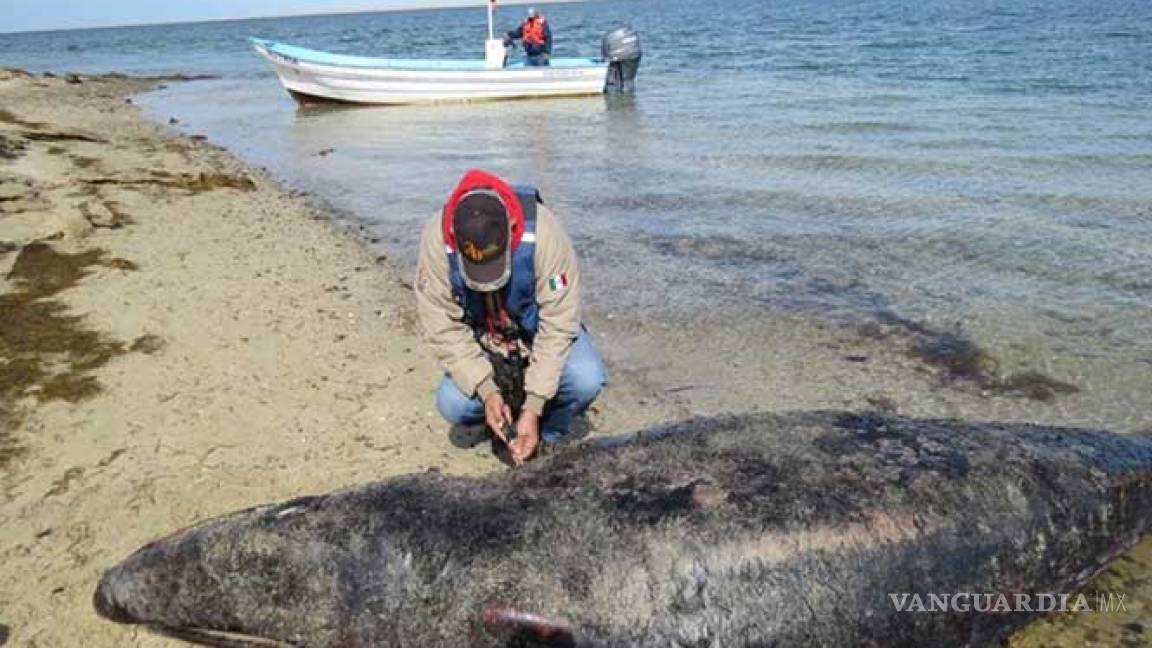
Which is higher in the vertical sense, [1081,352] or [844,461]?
[844,461]

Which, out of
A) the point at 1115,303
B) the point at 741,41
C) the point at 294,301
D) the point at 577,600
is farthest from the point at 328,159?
the point at 741,41

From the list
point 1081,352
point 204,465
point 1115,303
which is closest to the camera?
point 204,465

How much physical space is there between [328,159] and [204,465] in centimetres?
1185

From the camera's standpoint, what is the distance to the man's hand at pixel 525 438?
4184 mm

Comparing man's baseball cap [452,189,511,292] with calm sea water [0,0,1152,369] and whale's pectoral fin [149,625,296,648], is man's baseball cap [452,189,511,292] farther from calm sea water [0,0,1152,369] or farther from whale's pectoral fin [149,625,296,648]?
calm sea water [0,0,1152,369]

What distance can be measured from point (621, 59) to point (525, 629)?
2318 centimetres

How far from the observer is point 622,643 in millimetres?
2959

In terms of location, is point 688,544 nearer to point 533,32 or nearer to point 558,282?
point 558,282

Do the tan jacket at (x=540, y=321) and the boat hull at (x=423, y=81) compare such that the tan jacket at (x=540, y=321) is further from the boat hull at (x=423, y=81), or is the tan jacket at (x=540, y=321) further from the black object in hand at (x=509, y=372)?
the boat hull at (x=423, y=81)

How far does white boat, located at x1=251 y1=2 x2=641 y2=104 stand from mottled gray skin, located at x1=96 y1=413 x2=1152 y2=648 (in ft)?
70.1

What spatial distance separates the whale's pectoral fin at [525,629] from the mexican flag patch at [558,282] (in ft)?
5.42

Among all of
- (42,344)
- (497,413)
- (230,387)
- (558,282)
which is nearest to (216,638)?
(497,413)

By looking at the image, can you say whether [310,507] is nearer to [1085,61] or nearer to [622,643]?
[622,643]

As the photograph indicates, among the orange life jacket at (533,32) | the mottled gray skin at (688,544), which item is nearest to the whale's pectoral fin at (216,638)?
the mottled gray skin at (688,544)
